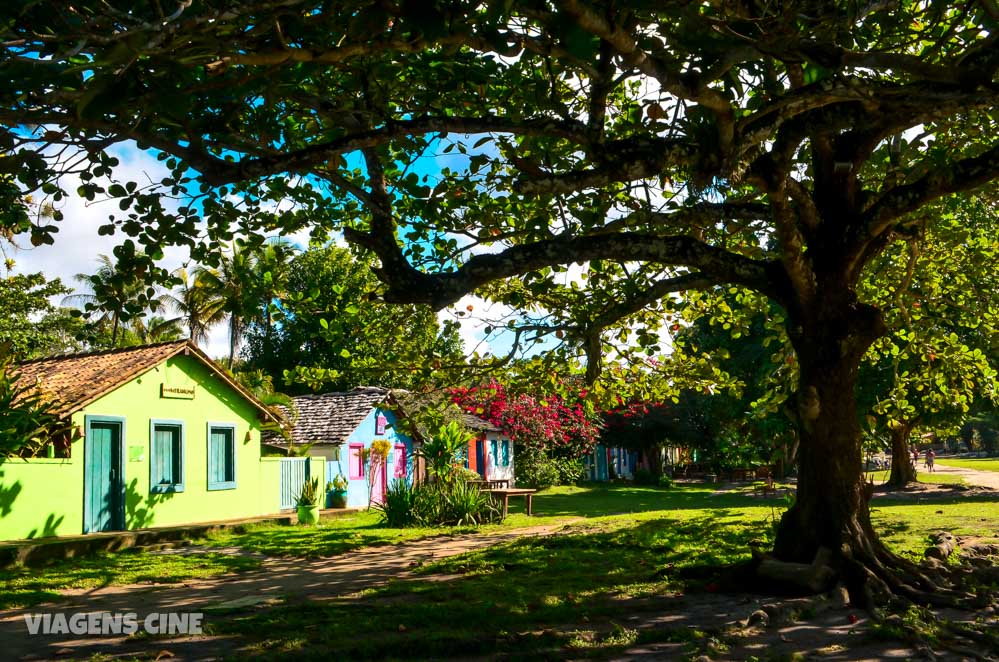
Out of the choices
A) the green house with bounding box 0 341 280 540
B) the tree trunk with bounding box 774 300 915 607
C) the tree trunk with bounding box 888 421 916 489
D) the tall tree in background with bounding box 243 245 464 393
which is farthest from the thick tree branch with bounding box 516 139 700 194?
the tree trunk with bounding box 888 421 916 489

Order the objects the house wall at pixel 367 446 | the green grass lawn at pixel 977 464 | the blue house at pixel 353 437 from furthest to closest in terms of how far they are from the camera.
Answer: the green grass lawn at pixel 977 464, the house wall at pixel 367 446, the blue house at pixel 353 437

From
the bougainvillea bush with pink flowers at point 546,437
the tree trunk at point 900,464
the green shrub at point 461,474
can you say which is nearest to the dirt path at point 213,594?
the green shrub at point 461,474

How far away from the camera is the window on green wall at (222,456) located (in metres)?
20.6

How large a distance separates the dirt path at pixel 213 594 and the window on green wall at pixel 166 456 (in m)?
6.60

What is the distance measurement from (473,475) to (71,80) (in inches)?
650

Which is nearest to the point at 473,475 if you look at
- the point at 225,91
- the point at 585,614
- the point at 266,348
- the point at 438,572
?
the point at 438,572

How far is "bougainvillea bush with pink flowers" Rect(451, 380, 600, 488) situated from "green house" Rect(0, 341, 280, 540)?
535 inches

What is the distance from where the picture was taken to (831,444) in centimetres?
889

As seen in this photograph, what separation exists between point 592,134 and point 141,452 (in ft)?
48.8

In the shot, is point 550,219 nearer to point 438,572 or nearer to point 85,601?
point 438,572

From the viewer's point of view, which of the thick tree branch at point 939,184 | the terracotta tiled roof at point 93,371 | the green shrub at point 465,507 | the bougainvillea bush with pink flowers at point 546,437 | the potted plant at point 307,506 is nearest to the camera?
the thick tree branch at point 939,184

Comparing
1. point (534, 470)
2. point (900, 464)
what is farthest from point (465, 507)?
point (534, 470)

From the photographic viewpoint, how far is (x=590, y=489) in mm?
38719

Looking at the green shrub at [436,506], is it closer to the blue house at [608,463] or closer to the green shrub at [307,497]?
the green shrub at [307,497]
